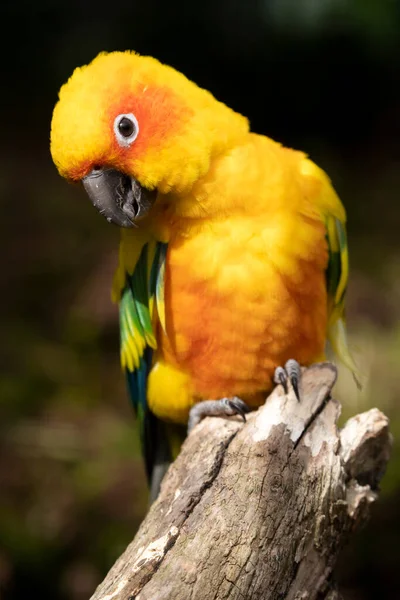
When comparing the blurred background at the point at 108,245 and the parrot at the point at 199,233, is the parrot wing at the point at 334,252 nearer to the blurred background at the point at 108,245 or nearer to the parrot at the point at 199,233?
the parrot at the point at 199,233

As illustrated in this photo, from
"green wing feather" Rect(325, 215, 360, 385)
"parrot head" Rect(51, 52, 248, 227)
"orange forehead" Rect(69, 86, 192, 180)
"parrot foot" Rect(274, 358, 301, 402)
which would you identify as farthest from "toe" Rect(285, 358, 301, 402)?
"orange forehead" Rect(69, 86, 192, 180)

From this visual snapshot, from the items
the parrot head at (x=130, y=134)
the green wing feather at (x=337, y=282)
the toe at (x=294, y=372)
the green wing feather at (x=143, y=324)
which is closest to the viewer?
the parrot head at (x=130, y=134)

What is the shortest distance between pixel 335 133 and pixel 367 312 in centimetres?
190

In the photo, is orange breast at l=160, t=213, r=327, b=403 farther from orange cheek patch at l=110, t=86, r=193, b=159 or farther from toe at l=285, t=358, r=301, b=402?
orange cheek patch at l=110, t=86, r=193, b=159

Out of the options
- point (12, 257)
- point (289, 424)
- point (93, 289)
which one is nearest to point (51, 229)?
point (12, 257)

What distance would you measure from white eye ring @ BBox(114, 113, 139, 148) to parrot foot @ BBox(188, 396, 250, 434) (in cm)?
75

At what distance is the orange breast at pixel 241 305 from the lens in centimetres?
197

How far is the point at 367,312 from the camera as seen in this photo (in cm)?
415

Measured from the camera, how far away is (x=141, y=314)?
2.20m

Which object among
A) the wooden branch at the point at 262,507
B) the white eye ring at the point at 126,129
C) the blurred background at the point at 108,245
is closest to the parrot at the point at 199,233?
the white eye ring at the point at 126,129

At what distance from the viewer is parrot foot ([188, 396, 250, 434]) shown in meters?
2.04

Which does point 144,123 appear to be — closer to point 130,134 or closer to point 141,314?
point 130,134

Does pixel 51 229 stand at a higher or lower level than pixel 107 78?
lower

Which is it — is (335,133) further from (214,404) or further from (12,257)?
(214,404)
